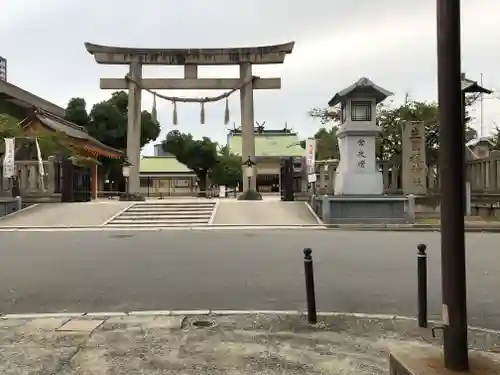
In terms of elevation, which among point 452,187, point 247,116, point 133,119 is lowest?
point 452,187

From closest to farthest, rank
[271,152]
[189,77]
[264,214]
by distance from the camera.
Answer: [264,214]
[189,77]
[271,152]

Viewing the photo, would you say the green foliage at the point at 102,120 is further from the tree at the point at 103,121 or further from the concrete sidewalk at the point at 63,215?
the concrete sidewalk at the point at 63,215

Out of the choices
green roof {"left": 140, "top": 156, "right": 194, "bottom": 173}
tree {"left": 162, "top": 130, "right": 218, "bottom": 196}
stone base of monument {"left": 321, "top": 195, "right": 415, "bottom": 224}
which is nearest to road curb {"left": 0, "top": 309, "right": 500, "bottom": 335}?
stone base of monument {"left": 321, "top": 195, "right": 415, "bottom": 224}

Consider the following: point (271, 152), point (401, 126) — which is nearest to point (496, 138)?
point (401, 126)

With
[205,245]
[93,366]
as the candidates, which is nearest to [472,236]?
[205,245]

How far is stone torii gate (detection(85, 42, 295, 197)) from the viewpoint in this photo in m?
27.2

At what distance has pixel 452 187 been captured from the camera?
334 cm

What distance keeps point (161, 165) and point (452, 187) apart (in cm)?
5375

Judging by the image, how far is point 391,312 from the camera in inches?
252

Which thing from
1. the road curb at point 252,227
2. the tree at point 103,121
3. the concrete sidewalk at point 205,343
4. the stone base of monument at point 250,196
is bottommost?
the concrete sidewalk at point 205,343

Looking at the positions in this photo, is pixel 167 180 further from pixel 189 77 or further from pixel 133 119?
pixel 189 77

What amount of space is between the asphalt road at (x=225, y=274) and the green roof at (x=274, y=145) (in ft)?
127

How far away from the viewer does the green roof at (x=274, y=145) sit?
53312 mm

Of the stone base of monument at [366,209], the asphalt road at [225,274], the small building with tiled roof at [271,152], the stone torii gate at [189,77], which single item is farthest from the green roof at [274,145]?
the asphalt road at [225,274]
